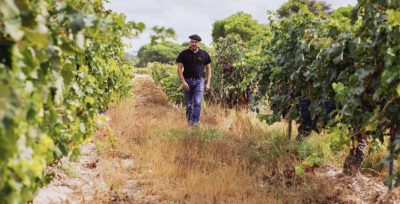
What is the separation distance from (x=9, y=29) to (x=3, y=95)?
33 cm

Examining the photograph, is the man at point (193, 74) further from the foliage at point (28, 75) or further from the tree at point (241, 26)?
the tree at point (241, 26)

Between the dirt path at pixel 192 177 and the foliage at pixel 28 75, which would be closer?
the foliage at pixel 28 75

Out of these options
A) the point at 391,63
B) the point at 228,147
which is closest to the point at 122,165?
the point at 228,147

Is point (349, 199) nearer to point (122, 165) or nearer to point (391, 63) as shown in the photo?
Answer: point (391, 63)

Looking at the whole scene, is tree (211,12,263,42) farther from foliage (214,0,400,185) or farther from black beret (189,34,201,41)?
foliage (214,0,400,185)

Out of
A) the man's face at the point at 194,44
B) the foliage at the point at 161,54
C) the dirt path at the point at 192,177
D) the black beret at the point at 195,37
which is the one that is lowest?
the dirt path at the point at 192,177

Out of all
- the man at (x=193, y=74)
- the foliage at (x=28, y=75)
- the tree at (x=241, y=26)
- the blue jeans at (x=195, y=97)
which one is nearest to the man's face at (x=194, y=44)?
the man at (x=193, y=74)

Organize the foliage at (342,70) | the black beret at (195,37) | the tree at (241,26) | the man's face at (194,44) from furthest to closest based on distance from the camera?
the tree at (241,26)
the man's face at (194,44)
the black beret at (195,37)
the foliage at (342,70)

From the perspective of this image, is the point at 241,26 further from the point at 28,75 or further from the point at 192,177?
the point at 28,75

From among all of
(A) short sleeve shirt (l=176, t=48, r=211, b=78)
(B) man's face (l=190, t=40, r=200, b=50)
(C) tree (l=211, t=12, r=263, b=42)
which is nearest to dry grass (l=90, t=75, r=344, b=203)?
(A) short sleeve shirt (l=176, t=48, r=211, b=78)

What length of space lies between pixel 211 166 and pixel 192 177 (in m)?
0.65

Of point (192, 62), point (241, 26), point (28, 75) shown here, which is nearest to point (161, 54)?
point (241, 26)

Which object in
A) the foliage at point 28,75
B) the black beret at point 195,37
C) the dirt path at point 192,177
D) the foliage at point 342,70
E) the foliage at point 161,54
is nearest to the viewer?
the foliage at point 28,75

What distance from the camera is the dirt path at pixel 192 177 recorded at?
173 inches
